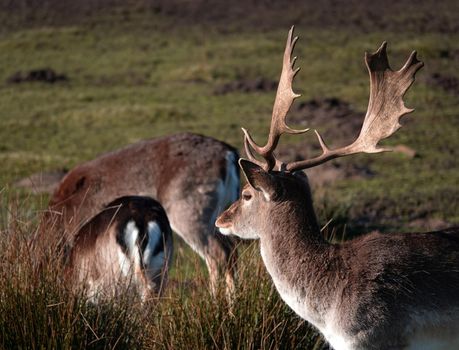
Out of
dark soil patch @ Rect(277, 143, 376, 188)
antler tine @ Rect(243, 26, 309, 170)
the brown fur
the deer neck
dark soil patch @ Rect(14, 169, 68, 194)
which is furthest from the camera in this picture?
dark soil patch @ Rect(277, 143, 376, 188)

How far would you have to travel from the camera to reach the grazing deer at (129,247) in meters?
6.84

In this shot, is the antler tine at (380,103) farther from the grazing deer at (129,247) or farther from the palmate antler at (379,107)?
the grazing deer at (129,247)

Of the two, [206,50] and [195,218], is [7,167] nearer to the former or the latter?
[195,218]

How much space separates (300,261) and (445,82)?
15.5 m

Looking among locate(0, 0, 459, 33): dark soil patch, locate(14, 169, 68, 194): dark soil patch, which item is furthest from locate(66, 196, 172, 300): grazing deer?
locate(0, 0, 459, 33): dark soil patch

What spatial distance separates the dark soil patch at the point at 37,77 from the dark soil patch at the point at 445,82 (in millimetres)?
7971

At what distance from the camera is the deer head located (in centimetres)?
552

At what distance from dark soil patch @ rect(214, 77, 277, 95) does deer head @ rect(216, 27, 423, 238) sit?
14769 millimetres

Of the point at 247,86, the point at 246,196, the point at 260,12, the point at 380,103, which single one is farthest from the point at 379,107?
the point at 260,12

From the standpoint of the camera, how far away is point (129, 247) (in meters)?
6.98

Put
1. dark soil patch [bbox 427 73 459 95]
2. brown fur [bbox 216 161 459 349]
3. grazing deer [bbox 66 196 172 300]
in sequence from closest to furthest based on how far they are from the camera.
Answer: brown fur [bbox 216 161 459 349] < grazing deer [bbox 66 196 172 300] < dark soil patch [bbox 427 73 459 95]

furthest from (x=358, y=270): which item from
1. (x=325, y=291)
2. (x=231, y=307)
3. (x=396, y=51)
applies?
(x=396, y=51)

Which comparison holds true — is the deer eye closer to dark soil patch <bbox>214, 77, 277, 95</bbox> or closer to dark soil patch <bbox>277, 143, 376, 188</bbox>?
dark soil patch <bbox>277, 143, 376, 188</bbox>

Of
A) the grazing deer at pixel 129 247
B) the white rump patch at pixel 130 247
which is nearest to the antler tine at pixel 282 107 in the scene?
the grazing deer at pixel 129 247
